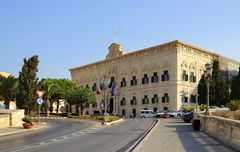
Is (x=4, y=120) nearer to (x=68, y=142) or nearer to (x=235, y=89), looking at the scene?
(x=68, y=142)

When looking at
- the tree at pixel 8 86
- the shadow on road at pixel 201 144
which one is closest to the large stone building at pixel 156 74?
the tree at pixel 8 86

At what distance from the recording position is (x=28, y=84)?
41125 millimetres

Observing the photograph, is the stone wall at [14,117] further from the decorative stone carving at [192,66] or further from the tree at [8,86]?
the decorative stone carving at [192,66]

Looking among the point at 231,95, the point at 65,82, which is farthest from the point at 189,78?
the point at 65,82

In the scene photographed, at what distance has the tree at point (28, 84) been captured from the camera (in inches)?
→ 1612

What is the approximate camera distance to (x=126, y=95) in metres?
86.9

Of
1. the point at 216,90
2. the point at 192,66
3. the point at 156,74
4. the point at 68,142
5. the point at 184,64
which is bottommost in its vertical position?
the point at 68,142

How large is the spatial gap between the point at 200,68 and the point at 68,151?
69.0m

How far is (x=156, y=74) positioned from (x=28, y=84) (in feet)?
140

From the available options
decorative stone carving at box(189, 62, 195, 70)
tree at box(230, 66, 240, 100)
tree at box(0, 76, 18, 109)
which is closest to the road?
tree at box(0, 76, 18, 109)

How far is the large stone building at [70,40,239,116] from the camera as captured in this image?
7456cm

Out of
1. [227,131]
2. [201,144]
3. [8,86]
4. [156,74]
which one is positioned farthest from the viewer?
[156,74]

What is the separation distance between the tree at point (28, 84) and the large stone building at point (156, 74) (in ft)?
92.5

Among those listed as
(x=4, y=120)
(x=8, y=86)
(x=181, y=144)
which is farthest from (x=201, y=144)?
(x=8, y=86)
